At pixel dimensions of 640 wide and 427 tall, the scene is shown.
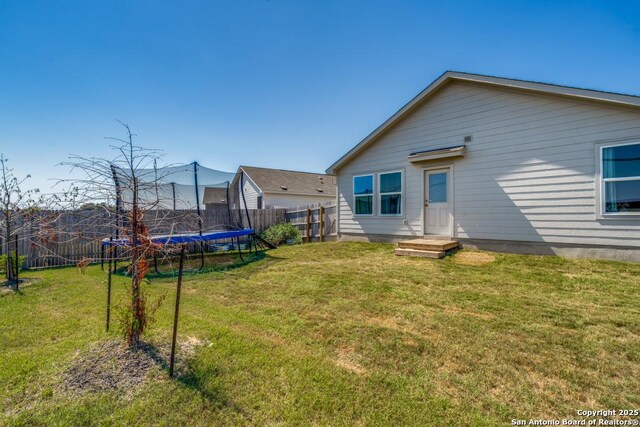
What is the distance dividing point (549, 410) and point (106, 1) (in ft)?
29.8

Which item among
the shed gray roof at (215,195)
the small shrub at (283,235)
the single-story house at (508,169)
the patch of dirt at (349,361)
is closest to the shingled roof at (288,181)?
the shed gray roof at (215,195)

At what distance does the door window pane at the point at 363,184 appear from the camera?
9.46 metres

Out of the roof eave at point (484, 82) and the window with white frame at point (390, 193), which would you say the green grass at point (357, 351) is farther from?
the window with white frame at point (390, 193)

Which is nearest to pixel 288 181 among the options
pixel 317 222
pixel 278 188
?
pixel 278 188

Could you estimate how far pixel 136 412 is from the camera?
188 cm

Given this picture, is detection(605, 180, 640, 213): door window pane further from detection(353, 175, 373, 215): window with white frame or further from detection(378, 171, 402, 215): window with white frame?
detection(353, 175, 373, 215): window with white frame

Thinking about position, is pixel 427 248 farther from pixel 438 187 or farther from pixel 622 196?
pixel 622 196

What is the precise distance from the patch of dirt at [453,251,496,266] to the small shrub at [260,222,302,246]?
6.15m

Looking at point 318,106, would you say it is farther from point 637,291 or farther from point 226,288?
point 637,291

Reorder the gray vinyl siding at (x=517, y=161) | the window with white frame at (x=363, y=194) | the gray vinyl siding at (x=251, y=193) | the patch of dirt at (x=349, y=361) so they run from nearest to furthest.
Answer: the patch of dirt at (x=349, y=361)
the gray vinyl siding at (x=517, y=161)
the window with white frame at (x=363, y=194)
the gray vinyl siding at (x=251, y=193)

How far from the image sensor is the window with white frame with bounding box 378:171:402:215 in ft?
28.8

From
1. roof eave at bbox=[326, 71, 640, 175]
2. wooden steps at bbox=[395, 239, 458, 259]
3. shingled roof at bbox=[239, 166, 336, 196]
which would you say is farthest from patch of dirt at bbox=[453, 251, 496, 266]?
shingled roof at bbox=[239, 166, 336, 196]

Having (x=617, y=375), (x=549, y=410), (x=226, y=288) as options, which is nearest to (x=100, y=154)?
(x=226, y=288)

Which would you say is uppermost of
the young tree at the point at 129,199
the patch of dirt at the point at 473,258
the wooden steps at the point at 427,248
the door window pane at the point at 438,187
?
the door window pane at the point at 438,187
